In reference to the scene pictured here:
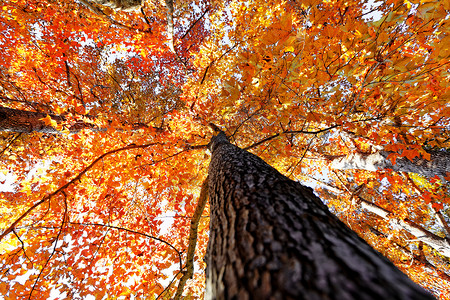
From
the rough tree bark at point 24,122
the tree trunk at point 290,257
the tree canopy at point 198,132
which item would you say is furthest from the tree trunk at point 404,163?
the rough tree bark at point 24,122

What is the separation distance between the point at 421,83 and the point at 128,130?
25.4 feet

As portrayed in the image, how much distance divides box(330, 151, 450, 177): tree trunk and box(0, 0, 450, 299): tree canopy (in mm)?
26

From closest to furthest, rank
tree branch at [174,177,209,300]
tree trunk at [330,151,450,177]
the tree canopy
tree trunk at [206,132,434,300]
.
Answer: tree trunk at [206,132,434,300] < the tree canopy < tree branch at [174,177,209,300] < tree trunk at [330,151,450,177]

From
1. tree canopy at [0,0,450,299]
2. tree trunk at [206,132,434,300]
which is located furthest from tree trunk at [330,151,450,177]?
tree trunk at [206,132,434,300]

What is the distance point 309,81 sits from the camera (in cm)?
197

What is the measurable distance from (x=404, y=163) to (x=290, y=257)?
5.06 m

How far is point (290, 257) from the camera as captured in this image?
2.01ft

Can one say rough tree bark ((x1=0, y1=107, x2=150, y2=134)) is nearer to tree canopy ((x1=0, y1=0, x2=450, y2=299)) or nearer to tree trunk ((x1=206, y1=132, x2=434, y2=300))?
tree canopy ((x1=0, y1=0, x2=450, y2=299))

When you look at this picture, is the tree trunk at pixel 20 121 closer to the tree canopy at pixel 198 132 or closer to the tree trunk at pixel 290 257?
the tree canopy at pixel 198 132

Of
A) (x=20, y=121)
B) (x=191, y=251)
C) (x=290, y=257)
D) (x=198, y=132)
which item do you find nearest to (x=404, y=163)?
(x=290, y=257)

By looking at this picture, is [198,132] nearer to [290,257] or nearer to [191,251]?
[191,251]

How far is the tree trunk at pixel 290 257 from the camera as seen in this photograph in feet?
1.52

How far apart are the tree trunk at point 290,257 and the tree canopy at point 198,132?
1422 mm

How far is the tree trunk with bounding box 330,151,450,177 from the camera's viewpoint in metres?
3.33
